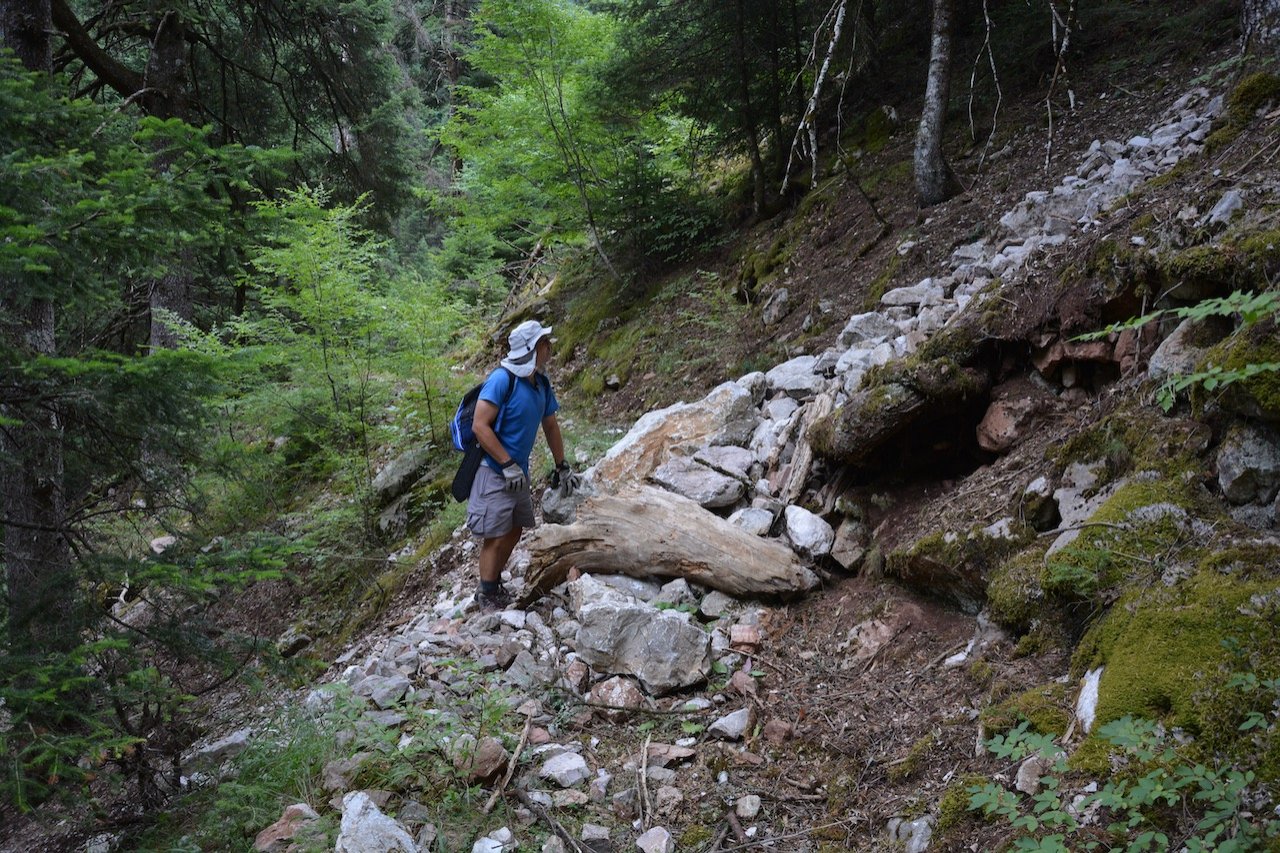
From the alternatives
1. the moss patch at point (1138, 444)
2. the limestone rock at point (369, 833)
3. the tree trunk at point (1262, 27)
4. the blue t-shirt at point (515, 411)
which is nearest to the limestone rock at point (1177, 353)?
the moss patch at point (1138, 444)

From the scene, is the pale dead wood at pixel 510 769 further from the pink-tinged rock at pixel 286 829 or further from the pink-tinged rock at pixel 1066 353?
the pink-tinged rock at pixel 1066 353

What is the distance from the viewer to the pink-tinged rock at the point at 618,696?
12.3 feet

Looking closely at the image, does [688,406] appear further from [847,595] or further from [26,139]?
[26,139]

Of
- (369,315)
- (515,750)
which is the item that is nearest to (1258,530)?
(515,750)

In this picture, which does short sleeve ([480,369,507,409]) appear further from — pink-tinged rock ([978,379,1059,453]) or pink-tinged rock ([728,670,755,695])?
pink-tinged rock ([978,379,1059,453])

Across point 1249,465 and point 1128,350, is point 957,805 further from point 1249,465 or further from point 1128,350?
point 1128,350

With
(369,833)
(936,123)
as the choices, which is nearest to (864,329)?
(936,123)

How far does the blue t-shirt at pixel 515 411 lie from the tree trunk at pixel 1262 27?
6.23m

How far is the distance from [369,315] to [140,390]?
16.2 feet

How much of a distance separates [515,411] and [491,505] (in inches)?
26.7

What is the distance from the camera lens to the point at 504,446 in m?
5.08

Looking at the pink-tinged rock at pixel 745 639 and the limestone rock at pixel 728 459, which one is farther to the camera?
the limestone rock at pixel 728 459

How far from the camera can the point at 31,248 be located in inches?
112

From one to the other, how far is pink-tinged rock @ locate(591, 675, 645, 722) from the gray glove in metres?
1.58
